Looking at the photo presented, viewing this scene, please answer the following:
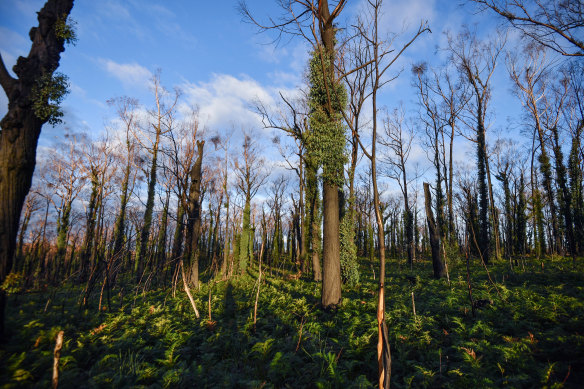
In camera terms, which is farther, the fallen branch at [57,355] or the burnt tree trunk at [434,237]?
the burnt tree trunk at [434,237]

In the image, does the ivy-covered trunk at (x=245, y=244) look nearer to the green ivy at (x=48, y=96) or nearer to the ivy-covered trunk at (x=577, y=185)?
the green ivy at (x=48, y=96)

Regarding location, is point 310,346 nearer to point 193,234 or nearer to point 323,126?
point 323,126

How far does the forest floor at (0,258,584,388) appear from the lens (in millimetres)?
3904

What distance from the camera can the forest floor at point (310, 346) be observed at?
390 centimetres

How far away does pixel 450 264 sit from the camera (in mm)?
15031

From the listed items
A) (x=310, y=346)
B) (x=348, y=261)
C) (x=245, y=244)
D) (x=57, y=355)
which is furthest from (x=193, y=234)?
(x=57, y=355)

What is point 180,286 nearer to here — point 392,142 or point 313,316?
point 313,316

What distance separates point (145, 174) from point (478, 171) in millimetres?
29801

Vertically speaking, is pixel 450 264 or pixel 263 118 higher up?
pixel 263 118

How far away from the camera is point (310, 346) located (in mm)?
5062

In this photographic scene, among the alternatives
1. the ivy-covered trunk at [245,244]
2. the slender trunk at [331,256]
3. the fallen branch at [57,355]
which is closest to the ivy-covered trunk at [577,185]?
the slender trunk at [331,256]

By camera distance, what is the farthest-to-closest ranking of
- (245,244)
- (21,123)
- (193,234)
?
(245,244) → (193,234) → (21,123)

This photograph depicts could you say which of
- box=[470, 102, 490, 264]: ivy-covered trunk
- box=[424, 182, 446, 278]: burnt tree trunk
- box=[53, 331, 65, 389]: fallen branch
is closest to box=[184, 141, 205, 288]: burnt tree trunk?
box=[53, 331, 65, 389]: fallen branch

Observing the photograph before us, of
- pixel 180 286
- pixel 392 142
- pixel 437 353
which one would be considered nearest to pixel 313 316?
pixel 437 353
